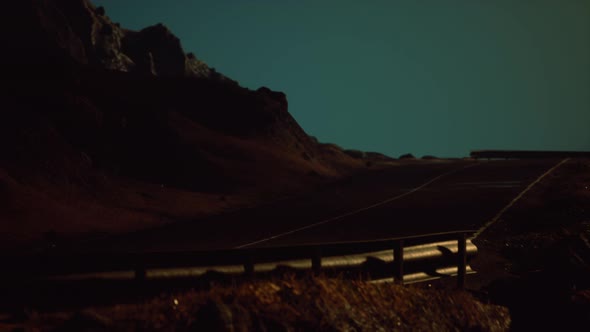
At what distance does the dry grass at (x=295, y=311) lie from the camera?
683cm

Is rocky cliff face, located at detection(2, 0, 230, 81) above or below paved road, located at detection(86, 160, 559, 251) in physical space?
above

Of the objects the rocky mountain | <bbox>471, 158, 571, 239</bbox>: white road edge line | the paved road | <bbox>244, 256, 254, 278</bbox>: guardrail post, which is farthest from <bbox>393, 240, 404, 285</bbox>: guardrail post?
the rocky mountain

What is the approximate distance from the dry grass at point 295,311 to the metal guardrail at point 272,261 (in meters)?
0.44

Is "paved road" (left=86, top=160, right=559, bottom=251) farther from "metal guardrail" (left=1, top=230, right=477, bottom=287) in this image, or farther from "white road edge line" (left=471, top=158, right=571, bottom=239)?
"metal guardrail" (left=1, top=230, right=477, bottom=287)

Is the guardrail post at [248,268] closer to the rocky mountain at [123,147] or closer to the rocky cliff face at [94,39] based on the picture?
the rocky mountain at [123,147]

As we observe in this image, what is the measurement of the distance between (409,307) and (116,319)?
13.1 ft

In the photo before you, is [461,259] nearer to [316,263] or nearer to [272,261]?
[316,263]

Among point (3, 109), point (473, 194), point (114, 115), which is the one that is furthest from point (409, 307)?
point (114, 115)

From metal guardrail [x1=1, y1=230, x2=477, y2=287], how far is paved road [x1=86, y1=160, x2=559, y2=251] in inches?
357

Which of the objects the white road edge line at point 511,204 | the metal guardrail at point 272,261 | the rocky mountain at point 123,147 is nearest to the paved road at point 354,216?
the white road edge line at point 511,204

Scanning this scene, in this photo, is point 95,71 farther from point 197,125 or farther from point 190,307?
point 190,307

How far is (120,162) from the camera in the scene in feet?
139

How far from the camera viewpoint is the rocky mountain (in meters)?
29.8

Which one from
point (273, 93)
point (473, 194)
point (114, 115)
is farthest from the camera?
point (273, 93)
